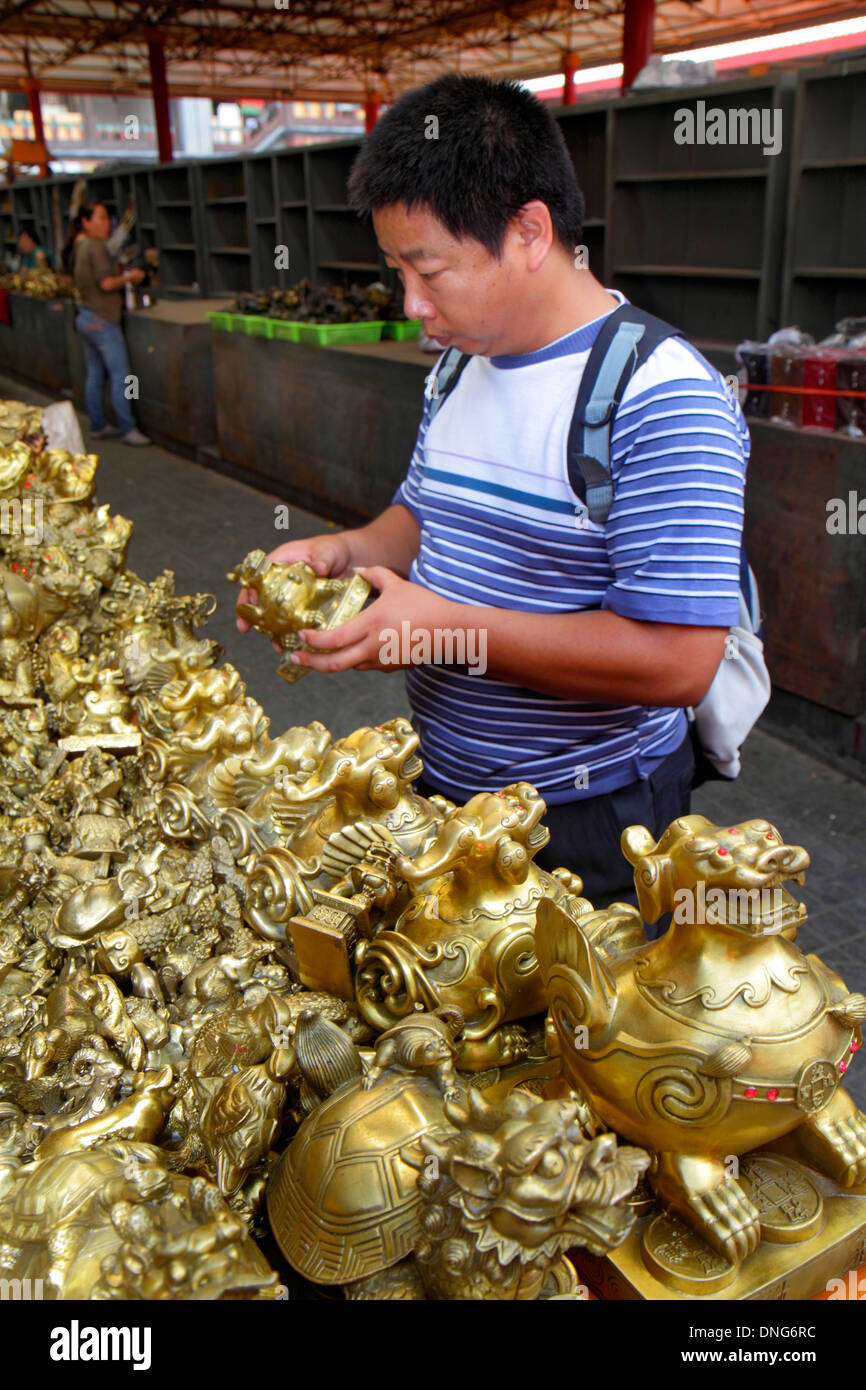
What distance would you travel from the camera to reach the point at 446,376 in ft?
5.14

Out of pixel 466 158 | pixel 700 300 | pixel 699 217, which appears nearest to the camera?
pixel 466 158

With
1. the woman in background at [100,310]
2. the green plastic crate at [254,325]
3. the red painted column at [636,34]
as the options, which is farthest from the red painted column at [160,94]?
the green plastic crate at [254,325]

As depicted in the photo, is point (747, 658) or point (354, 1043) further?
point (747, 658)

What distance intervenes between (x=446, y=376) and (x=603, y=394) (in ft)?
1.26

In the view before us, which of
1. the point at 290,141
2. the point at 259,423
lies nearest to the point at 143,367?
the point at 259,423

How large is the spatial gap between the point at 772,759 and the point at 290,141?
26386 millimetres

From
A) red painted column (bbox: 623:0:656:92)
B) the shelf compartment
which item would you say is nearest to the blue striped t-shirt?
the shelf compartment

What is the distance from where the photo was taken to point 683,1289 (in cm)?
76

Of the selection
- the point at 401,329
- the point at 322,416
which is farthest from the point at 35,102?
the point at 322,416

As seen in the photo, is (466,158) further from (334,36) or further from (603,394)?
(334,36)

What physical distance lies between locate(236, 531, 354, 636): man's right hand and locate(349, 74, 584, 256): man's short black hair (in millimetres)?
503

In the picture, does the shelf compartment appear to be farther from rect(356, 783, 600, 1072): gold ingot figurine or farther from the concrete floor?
rect(356, 783, 600, 1072): gold ingot figurine

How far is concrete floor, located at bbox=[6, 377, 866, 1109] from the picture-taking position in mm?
2906
